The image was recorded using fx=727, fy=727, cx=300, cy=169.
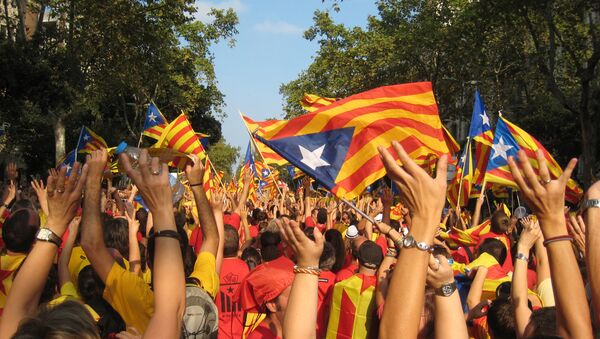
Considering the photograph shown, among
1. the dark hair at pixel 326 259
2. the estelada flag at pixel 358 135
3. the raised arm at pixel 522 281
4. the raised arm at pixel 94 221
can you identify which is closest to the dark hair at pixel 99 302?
the raised arm at pixel 94 221

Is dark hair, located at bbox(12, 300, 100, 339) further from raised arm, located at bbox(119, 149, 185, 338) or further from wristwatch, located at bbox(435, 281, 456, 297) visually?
wristwatch, located at bbox(435, 281, 456, 297)

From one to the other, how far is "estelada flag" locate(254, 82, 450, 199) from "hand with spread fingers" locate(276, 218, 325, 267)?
2.50 meters

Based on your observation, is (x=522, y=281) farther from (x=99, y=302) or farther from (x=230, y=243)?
(x=230, y=243)

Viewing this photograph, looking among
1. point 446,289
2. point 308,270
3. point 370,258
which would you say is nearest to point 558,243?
point 446,289

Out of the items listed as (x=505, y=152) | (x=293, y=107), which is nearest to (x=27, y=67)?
(x=505, y=152)

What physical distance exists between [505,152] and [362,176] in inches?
196

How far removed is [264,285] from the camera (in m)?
3.89

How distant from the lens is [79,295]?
4.43m

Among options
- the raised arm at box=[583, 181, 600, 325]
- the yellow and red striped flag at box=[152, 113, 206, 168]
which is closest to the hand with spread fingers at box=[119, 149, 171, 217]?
the raised arm at box=[583, 181, 600, 325]

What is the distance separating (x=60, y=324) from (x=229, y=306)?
271cm

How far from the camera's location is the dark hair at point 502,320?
3.79 metres

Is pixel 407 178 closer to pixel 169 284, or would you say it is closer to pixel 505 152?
pixel 169 284

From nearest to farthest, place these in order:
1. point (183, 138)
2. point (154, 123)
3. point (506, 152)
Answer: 1. point (506, 152)
2. point (183, 138)
3. point (154, 123)

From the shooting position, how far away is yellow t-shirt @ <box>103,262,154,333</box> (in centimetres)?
345
